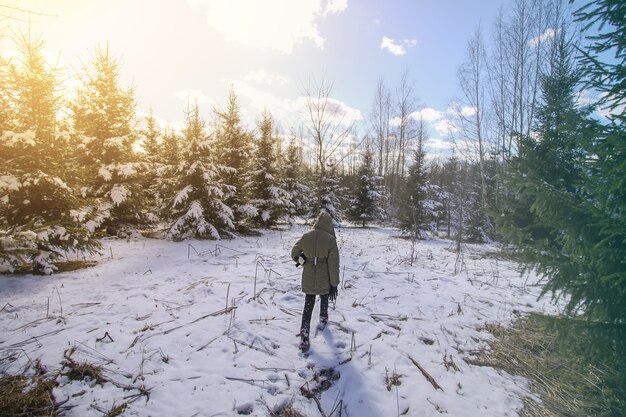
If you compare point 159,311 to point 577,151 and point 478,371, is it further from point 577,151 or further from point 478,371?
point 577,151

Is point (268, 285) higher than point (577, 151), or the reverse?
point (577, 151)

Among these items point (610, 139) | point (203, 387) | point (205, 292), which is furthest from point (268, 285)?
point (610, 139)

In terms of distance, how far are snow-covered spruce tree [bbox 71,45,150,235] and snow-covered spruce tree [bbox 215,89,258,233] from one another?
4.09 meters

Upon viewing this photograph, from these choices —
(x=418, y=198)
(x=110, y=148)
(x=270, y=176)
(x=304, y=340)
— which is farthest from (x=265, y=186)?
(x=304, y=340)

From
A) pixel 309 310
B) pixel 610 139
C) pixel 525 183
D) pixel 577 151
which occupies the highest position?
pixel 577 151

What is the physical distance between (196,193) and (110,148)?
13.2 feet

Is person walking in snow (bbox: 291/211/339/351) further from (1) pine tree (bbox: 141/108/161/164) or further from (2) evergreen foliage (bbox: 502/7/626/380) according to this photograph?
(1) pine tree (bbox: 141/108/161/164)

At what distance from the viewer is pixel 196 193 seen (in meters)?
13.3

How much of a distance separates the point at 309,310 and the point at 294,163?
18.3 metres

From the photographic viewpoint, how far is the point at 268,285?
770 centimetres

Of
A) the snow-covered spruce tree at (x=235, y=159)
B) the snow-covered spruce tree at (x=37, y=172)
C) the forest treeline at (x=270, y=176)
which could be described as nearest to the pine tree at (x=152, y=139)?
the forest treeline at (x=270, y=176)

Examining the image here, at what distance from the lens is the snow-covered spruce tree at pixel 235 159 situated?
15820mm

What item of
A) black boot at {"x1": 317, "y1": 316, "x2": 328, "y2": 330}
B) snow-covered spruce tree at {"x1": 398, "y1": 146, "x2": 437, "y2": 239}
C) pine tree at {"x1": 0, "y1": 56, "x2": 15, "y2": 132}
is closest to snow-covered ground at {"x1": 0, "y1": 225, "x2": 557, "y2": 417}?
black boot at {"x1": 317, "y1": 316, "x2": 328, "y2": 330}

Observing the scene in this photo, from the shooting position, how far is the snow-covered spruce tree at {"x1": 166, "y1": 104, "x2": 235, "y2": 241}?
41.9 feet
